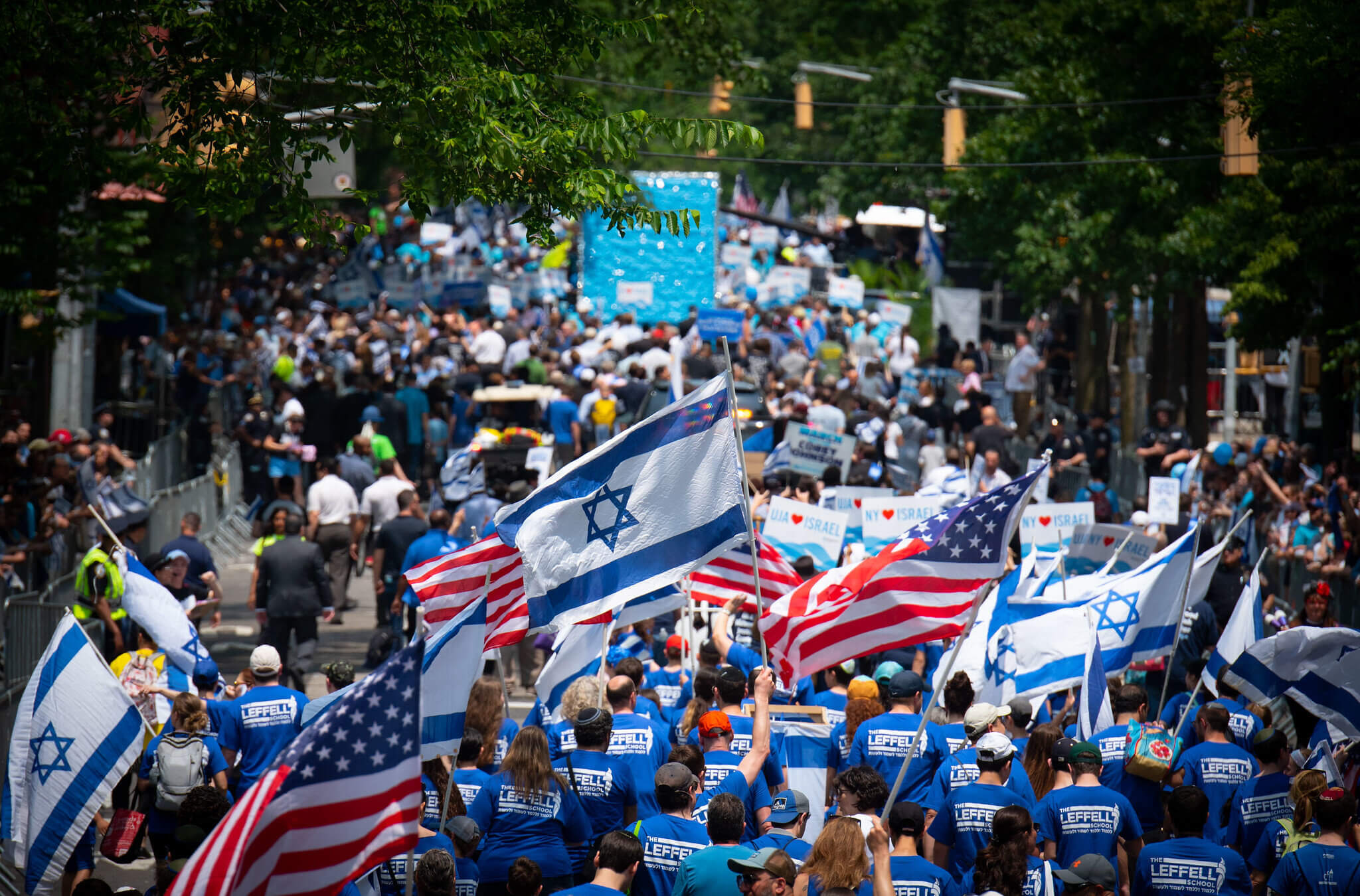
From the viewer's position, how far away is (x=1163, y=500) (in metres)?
17.4

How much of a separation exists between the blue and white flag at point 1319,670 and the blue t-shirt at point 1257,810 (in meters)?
1.08

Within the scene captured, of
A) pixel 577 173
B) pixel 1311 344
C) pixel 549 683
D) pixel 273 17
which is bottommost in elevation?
pixel 549 683

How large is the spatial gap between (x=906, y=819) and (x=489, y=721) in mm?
2918

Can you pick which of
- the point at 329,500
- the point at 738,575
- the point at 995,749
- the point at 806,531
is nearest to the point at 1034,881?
the point at 995,749

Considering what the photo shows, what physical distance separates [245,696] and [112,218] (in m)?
13.5

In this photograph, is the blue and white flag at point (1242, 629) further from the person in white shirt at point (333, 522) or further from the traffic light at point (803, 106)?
the traffic light at point (803, 106)

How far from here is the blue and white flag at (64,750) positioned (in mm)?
8711

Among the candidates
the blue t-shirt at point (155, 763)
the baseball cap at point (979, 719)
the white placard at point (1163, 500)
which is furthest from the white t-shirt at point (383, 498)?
the baseball cap at point (979, 719)

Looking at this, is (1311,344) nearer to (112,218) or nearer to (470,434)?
(470,434)

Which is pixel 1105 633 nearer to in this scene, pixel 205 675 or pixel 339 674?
pixel 339 674

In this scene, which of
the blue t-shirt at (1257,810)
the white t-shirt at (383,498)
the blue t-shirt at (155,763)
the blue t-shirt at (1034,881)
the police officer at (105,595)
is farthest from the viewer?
the white t-shirt at (383,498)

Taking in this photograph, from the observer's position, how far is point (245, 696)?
398 inches

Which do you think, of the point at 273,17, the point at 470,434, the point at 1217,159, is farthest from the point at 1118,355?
the point at 273,17

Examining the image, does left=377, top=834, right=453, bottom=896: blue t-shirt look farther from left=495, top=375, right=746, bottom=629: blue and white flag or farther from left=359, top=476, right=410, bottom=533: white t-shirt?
left=359, top=476, right=410, bottom=533: white t-shirt
